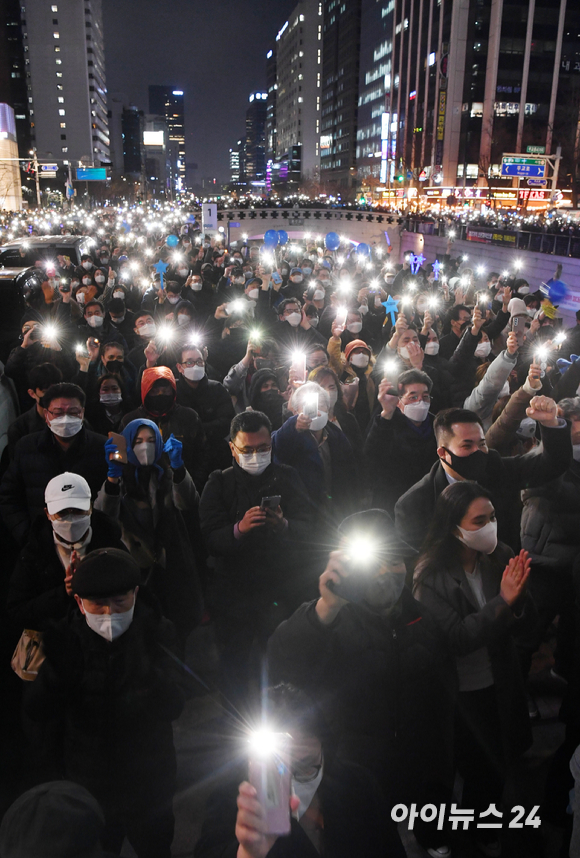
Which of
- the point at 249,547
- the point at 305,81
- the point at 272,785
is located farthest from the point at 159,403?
the point at 305,81

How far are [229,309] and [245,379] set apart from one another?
2.05m

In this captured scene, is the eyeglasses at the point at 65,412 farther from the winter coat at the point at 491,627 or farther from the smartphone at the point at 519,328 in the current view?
the smartphone at the point at 519,328

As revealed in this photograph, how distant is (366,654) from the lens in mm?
2486

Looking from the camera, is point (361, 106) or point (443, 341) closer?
point (443, 341)

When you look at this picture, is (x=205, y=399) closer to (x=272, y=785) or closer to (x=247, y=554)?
(x=247, y=554)

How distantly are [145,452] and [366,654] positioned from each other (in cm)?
190

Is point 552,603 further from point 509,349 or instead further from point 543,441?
point 509,349

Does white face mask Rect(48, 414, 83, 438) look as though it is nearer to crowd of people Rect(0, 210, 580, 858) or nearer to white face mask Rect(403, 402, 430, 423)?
crowd of people Rect(0, 210, 580, 858)

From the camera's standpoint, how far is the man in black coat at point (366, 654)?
8.02ft

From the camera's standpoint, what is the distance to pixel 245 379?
7.11m

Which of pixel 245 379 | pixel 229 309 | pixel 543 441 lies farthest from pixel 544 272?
pixel 543 441

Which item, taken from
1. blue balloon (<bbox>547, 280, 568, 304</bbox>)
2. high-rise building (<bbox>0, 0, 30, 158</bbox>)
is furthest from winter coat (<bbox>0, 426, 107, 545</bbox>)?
high-rise building (<bbox>0, 0, 30, 158</bbox>)

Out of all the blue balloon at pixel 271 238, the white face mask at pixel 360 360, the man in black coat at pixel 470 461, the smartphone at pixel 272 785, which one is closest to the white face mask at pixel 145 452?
the man in black coat at pixel 470 461

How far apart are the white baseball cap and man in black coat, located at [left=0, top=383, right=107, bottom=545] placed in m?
1.04
